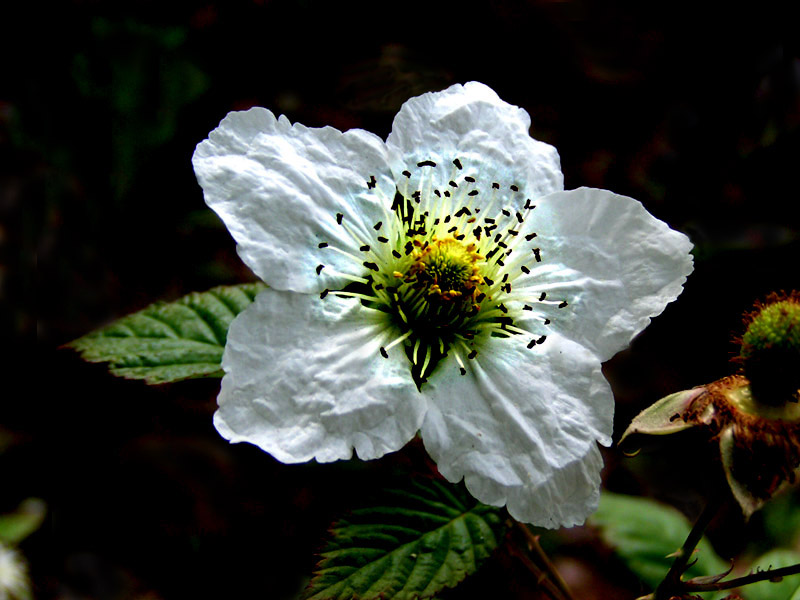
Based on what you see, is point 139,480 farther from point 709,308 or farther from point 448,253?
point 709,308

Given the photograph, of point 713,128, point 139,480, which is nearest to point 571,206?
point 139,480

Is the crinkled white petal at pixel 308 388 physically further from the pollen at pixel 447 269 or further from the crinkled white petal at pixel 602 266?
the crinkled white petal at pixel 602 266

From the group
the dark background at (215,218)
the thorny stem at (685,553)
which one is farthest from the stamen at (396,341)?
the dark background at (215,218)

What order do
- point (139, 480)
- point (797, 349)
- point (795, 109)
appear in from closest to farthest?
point (797, 349) < point (139, 480) < point (795, 109)

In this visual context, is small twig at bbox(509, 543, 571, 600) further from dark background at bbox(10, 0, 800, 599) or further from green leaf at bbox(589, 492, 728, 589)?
dark background at bbox(10, 0, 800, 599)

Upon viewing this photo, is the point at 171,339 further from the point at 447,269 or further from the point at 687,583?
the point at 687,583

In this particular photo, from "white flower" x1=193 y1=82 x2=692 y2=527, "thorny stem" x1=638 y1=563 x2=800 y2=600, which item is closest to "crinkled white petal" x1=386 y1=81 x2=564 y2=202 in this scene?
"white flower" x1=193 y1=82 x2=692 y2=527
